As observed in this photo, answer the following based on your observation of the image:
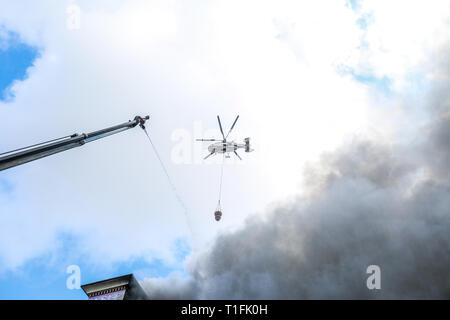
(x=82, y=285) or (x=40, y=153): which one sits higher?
(x=40, y=153)

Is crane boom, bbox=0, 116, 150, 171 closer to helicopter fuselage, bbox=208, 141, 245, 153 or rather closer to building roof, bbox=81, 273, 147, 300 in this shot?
helicopter fuselage, bbox=208, 141, 245, 153

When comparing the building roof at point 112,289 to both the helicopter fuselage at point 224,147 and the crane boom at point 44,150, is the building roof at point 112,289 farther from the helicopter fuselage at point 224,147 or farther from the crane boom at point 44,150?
the crane boom at point 44,150

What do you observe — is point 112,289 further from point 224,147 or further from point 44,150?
point 44,150

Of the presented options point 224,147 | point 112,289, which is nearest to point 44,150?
point 224,147

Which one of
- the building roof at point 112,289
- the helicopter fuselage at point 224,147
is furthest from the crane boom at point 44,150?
the building roof at point 112,289

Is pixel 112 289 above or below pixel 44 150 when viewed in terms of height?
below

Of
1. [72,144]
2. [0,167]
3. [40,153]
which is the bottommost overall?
[0,167]
